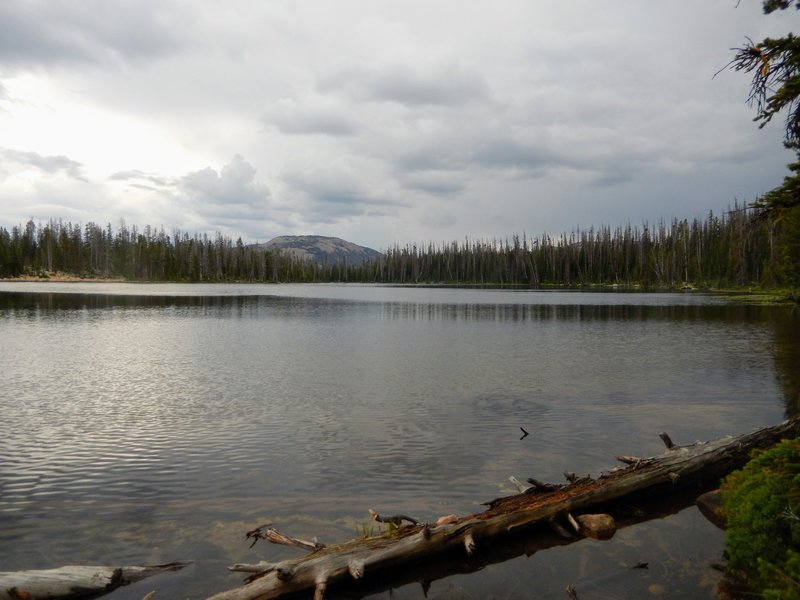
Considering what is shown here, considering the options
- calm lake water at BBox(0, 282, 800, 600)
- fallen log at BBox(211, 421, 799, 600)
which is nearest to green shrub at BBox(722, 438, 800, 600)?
calm lake water at BBox(0, 282, 800, 600)

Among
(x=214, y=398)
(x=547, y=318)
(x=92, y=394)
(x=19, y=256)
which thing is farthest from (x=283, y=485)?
(x=19, y=256)

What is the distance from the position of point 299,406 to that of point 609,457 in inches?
430

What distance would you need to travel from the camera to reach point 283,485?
12.4 metres

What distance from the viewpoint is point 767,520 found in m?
7.23

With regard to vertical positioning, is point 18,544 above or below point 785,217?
below

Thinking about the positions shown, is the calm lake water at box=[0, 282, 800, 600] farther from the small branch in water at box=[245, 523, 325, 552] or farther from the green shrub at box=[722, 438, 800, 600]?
the green shrub at box=[722, 438, 800, 600]

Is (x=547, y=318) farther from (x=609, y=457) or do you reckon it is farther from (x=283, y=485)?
(x=283, y=485)

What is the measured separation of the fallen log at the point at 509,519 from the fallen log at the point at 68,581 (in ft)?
7.09

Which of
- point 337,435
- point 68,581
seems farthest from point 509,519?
point 337,435

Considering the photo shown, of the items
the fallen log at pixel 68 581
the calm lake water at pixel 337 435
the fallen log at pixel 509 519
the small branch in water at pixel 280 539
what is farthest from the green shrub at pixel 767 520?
the fallen log at pixel 68 581

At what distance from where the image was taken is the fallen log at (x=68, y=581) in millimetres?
7273

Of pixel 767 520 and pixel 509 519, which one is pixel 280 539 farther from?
pixel 767 520

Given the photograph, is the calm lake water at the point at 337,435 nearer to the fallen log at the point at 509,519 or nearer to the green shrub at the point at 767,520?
the fallen log at the point at 509,519

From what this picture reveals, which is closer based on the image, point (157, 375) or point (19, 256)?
point (157, 375)
